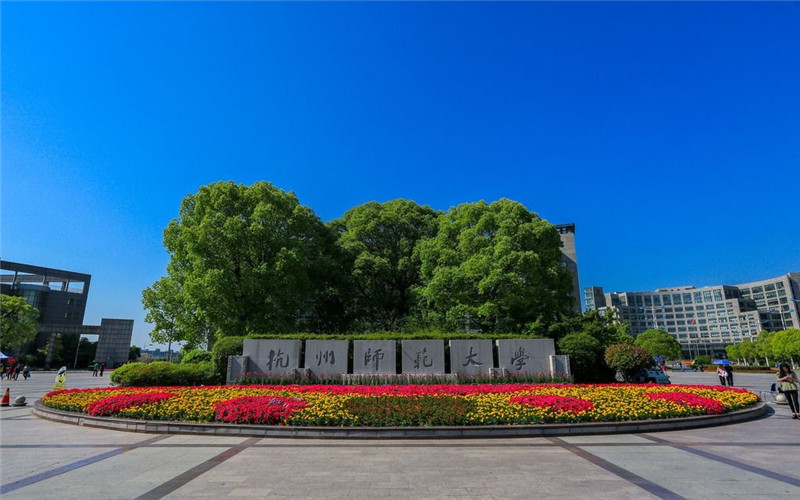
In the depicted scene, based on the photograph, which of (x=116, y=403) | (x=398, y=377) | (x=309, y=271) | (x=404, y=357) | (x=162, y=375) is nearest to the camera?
(x=116, y=403)

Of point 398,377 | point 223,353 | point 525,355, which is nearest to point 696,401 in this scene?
point 525,355

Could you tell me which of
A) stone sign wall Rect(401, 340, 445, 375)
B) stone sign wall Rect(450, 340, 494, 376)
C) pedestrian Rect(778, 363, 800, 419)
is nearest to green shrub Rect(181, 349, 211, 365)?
stone sign wall Rect(401, 340, 445, 375)

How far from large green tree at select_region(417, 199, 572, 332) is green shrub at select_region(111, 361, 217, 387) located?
11462 millimetres

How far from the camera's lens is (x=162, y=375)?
16.3m

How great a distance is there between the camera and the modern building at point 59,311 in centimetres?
5341

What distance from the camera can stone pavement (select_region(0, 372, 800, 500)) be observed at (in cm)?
518

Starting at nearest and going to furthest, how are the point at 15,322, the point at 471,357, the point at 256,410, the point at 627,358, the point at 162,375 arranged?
the point at 256,410 < the point at 162,375 < the point at 627,358 < the point at 471,357 < the point at 15,322

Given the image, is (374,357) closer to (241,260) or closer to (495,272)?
(495,272)

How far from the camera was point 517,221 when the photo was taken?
22.9 metres

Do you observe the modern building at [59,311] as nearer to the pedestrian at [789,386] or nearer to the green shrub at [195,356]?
the green shrub at [195,356]

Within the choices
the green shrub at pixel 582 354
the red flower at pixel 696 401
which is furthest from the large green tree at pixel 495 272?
the red flower at pixel 696 401

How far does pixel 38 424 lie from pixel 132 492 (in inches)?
313

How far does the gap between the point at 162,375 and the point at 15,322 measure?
1423 inches

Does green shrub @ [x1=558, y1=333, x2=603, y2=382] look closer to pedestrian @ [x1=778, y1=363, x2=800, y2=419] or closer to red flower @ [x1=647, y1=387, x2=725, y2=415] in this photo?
red flower @ [x1=647, y1=387, x2=725, y2=415]
